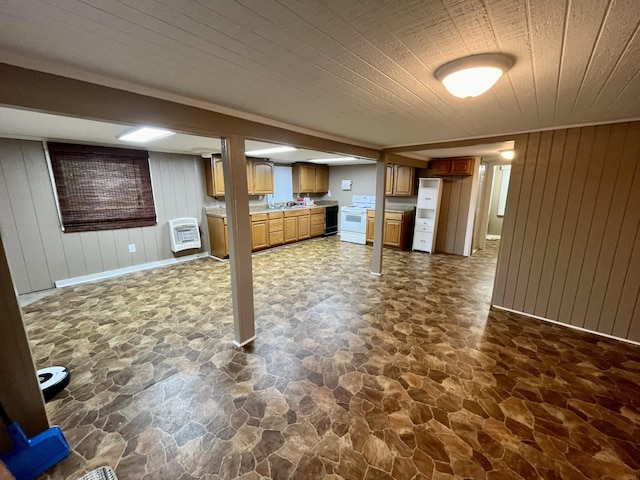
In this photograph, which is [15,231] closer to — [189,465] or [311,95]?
[189,465]

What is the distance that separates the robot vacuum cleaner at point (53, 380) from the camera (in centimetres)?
199

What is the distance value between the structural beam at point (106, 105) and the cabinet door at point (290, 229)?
165 inches

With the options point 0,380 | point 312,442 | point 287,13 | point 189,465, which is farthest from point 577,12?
point 0,380

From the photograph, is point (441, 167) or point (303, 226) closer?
point (441, 167)

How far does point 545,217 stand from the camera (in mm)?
2998

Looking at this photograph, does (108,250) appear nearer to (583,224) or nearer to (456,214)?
(583,224)

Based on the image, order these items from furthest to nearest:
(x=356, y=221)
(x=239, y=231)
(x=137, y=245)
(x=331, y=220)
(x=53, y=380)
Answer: (x=331, y=220), (x=356, y=221), (x=137, y=245), (x=239, y=231), (x=53, y=380)

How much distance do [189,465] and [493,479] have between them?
69.8 inches

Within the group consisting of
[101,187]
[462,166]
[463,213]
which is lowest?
[463,213]

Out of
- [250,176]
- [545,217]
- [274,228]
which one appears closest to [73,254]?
[250,176]

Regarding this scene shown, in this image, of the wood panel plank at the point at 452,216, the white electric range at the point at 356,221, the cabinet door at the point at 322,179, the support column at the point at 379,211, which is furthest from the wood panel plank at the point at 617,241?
the cabinet door at the point at 322,179

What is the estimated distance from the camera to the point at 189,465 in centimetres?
153

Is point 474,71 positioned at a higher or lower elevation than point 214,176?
higher

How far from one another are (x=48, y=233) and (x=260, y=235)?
3479 millimetres
